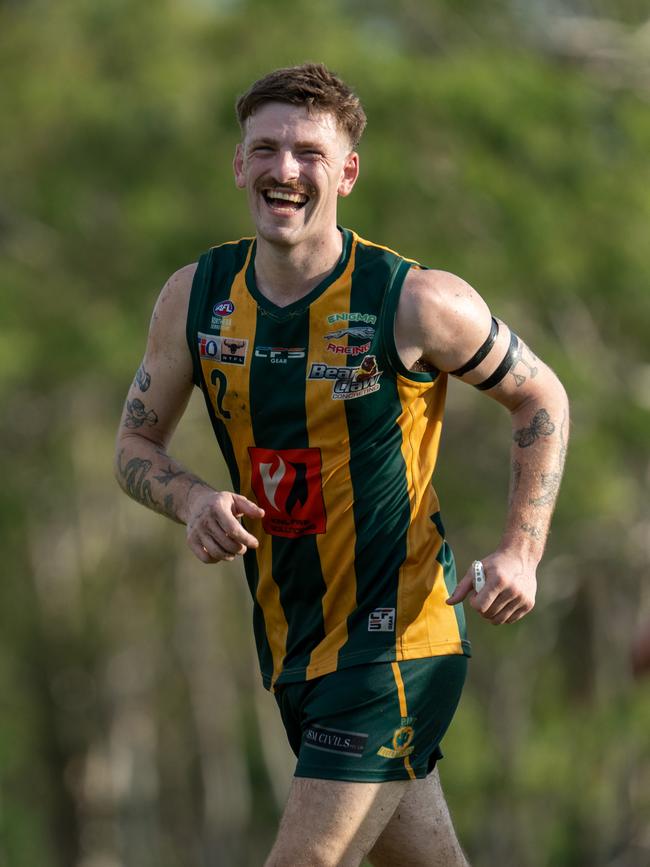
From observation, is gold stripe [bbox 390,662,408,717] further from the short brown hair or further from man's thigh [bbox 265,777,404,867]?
the short brown hair

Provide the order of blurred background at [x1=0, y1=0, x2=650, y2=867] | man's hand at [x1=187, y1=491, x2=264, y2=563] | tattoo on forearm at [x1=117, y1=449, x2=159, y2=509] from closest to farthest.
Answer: man's hand at [x1=187, y1=491, x2=264, y2=563], tattoo on forearm at [x1=117, y1=449, x2=159, y2=509], blurred background at [x1=0, y1=0, x2=650, y2=867]

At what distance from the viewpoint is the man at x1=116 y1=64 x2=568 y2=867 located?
16.7ft

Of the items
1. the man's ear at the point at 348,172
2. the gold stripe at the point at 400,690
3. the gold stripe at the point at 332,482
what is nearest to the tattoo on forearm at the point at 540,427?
the gold stripe at the point at 332,482

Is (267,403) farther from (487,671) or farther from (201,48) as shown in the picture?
(201,48)

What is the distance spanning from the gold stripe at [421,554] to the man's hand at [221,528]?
58 cm

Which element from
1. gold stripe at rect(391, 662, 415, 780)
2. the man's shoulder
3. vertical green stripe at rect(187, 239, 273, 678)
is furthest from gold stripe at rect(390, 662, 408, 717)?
the man's shoulder

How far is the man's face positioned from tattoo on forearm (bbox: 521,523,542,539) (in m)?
1.06

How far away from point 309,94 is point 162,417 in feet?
3.67

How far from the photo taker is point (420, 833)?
524 cm

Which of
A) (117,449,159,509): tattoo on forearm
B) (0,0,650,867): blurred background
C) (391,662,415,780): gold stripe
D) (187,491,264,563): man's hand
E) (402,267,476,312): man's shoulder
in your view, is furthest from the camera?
(0,0,650,867): blurred background

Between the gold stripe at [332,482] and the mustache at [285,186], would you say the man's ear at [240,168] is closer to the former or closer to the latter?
the mustache at [285,186]

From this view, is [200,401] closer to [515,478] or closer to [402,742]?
[515,478]

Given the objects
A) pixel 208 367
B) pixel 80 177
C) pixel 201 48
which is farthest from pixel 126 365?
pixel 208 367

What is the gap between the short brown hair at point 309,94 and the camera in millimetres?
5172
